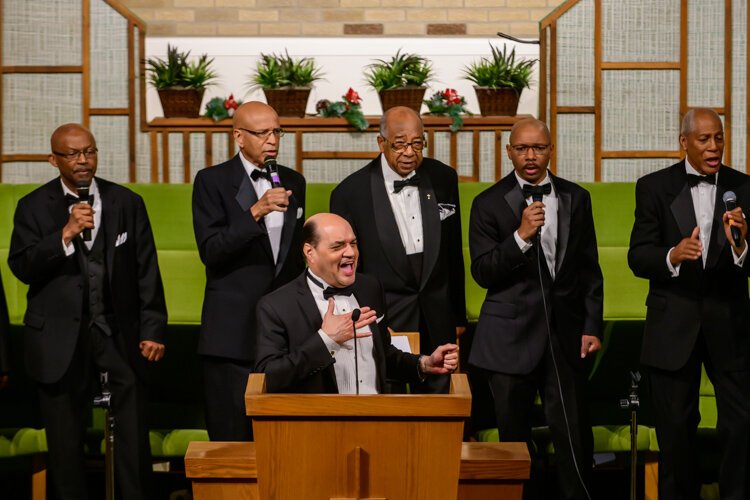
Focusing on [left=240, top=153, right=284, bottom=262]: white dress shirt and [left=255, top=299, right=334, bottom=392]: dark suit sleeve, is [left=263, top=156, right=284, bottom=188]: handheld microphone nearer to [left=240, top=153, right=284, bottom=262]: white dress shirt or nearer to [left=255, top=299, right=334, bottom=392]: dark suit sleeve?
[left=240, top=153, right=284, bottom=262]: white dress shirt

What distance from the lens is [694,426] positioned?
3.90 metres

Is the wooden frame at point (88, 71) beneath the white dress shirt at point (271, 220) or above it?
above

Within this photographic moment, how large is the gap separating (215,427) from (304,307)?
3.32 ft

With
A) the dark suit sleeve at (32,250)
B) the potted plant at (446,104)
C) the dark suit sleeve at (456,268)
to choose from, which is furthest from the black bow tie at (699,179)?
the potted plant at (446,104)

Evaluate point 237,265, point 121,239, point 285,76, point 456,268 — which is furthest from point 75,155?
point 285,76

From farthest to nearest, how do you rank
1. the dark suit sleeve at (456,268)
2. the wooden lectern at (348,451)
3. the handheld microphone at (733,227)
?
the dark suit sleeve at (456,268)
the handheld microphone at (733,227)
the wooden lectern at (348,451)

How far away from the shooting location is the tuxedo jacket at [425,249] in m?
4.05

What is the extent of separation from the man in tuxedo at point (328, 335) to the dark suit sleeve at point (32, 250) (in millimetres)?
1049

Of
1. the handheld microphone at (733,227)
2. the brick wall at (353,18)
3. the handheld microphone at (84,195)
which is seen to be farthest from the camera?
the brick wall at (353,18)

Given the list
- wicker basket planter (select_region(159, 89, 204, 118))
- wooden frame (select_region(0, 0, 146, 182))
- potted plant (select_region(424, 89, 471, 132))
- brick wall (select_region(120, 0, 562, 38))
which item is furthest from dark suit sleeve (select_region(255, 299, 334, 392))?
brick wall (select_region(120, 0, 562, 38))

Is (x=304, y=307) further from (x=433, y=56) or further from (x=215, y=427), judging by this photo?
(x=433, y=56)

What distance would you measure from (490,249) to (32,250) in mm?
1471

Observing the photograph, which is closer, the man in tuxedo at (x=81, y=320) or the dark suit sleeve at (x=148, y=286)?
the man in tuxedo at (x=81, y=320)

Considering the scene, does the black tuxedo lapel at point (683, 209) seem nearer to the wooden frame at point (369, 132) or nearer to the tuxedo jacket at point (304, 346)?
the tuxedo jacket at point (304, 346)
